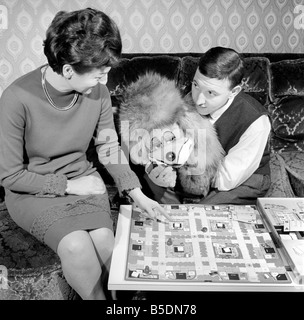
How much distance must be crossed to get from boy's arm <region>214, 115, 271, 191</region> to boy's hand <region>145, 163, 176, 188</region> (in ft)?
0.67

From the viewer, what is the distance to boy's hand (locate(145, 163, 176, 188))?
2.07m

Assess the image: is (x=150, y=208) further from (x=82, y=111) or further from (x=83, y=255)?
(x=82, y=111)

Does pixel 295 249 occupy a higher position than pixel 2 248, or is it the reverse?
pixel 295 249

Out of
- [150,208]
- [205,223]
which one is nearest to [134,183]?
[150,208]

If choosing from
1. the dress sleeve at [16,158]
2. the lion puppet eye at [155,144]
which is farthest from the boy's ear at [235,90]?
the dress sleeve at [16,158]

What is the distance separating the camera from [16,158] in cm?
179

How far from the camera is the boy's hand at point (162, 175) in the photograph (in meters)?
2.07

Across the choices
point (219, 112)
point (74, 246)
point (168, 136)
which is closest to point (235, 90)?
point (219, 112)

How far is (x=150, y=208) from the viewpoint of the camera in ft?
6.06

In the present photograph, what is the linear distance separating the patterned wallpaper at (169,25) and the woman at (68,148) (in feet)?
3.70

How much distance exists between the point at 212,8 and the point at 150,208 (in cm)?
166

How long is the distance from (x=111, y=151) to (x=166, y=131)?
0.25m

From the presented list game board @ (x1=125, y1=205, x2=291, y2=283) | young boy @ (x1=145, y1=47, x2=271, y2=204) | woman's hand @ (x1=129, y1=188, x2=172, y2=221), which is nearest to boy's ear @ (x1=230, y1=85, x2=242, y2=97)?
young boy @ (x1=145, y1=47, x2=271, y2=204)
